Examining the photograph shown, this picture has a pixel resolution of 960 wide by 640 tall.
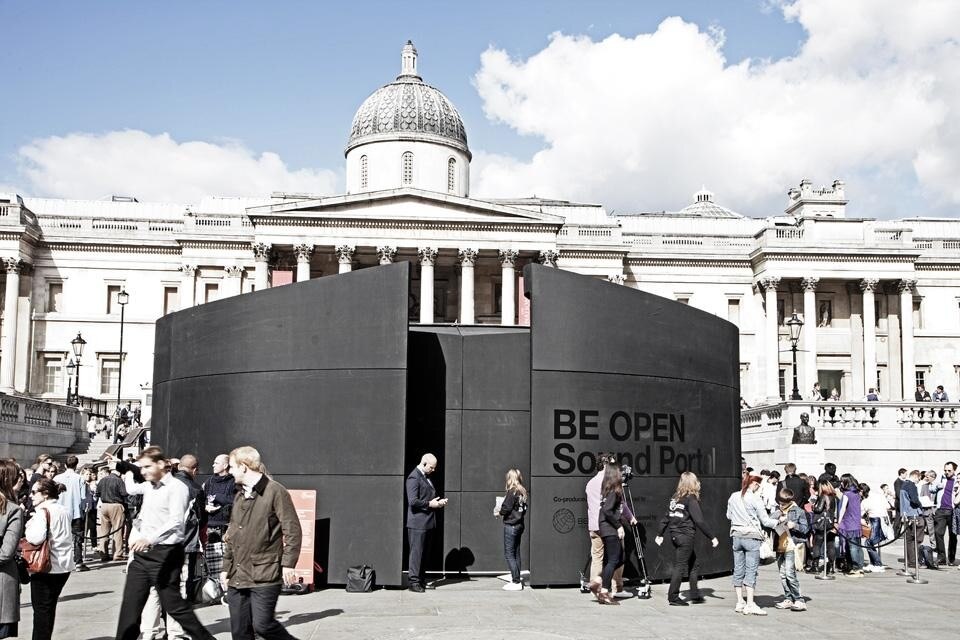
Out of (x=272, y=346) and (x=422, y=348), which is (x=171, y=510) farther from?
(x=422, y=348)

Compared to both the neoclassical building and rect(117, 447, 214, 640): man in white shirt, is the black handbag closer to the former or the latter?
rect(117, 447, 214, 640): man in white shirt

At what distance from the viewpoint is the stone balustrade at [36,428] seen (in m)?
27.7

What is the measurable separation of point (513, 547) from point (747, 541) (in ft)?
10.2

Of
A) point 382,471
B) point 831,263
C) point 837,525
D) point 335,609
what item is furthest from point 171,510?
point 831,263

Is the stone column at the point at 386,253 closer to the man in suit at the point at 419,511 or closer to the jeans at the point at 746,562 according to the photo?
the man in suit at the point at 419,511

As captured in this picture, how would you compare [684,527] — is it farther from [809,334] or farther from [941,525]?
[809,334]

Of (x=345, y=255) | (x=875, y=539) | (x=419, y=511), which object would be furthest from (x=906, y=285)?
(x=419, y=511)

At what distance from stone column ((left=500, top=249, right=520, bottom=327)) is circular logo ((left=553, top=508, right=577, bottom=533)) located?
128 feet

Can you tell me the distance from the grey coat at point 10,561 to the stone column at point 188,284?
48.3 meters

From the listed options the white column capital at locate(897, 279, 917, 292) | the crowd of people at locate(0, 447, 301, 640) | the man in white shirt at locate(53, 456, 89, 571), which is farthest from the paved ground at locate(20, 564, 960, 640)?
the white column capital at locate(897, 279, 917, 292)

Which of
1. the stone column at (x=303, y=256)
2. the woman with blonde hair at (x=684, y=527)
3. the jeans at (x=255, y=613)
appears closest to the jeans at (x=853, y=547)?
the woman with blonde hair at (x=684, y=527)

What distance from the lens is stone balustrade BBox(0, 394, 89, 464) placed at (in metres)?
27.7

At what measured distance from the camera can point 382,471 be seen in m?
13.1

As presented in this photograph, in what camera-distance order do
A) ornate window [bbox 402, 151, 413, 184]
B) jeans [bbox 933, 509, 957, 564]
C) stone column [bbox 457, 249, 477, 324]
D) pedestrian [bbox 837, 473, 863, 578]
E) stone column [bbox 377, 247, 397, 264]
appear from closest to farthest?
pedestrian [bbox 837, 473, 863, 578] → jeans [bbox 933, 509, 957, 564] → stone column [bbox 377, 247, 397, 264] → stone column [bbox 457, 249, 477, 324] → ornate window [bbox 402, 151, 413, 184]
